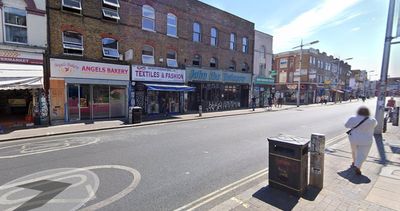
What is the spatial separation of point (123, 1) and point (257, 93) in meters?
19.7

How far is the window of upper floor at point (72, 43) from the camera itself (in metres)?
13.6

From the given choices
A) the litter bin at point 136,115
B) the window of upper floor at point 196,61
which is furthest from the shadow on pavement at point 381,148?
the window of upper floor at point 196,61

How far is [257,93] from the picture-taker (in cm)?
2900

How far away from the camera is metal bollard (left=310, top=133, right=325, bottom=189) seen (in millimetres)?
4285

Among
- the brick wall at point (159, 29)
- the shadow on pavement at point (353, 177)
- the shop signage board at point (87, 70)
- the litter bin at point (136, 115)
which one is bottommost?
the shadow on pavement at point (353, 177)

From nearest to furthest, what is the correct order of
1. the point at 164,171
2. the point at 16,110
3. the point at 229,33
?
the point at 164,171 < the point at 16,110 < the point at 229,33

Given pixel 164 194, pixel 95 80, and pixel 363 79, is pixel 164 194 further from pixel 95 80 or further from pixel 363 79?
pixel 363 79

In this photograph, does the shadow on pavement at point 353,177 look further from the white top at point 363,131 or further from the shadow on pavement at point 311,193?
the shadow on pavement at point 311,193

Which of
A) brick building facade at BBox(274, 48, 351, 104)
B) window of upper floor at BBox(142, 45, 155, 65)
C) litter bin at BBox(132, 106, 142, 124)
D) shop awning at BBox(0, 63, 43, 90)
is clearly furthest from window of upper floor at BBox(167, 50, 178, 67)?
brick building facade at BBox(274, 48, 351, 104)

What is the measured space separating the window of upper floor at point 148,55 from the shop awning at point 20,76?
7.09m

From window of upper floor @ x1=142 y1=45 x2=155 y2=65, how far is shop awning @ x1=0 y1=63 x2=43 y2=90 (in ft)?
23.3

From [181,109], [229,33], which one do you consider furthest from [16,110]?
[229,33]

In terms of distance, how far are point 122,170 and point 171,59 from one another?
15145mm

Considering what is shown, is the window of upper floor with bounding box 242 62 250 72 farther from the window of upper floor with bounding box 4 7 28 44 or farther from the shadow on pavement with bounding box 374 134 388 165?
the window of upper floor with bounding box 4 7 28 44
